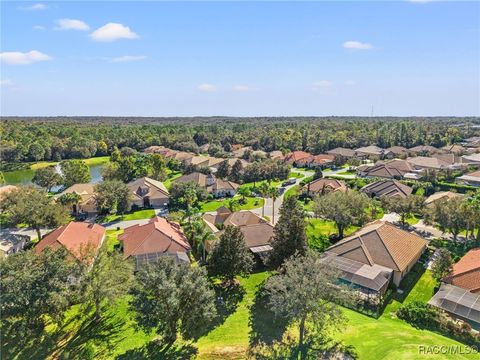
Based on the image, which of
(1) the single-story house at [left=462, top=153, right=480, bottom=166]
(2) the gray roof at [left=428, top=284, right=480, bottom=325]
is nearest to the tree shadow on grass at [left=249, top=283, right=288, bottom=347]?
(2) the gray roof at [left=428, top=284, right=480, bottom=325]

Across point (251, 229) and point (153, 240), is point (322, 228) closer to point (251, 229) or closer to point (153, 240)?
point (251, 229)

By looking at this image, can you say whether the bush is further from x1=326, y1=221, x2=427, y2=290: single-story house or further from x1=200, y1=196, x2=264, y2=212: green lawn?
x1=200, y1=196, x2=264, y2=212: green lawn

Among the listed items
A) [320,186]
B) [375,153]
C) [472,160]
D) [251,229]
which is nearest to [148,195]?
[251,229]

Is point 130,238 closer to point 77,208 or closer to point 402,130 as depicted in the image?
point 77,208

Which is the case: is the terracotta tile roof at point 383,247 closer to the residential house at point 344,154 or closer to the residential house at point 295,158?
the residential house at point 295,158

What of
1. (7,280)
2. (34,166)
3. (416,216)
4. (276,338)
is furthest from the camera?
(34,166)

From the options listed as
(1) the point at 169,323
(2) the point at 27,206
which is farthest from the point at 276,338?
(2) the point at 27,206
